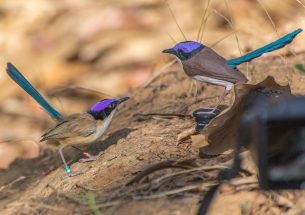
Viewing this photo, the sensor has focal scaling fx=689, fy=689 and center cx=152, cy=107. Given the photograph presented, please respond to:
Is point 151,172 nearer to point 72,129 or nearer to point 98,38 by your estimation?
point 72,129

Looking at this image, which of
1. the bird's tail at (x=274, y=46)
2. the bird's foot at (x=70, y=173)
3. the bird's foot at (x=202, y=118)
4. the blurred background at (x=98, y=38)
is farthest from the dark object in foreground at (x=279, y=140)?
the blurred background at (x=98, y=38)

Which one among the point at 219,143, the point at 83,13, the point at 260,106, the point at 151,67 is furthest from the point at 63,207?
the point at 83,13

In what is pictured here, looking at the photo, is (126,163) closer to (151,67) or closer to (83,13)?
(151,67)

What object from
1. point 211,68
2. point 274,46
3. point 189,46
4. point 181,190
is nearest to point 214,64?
point 211,68

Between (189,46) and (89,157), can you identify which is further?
(189,46)

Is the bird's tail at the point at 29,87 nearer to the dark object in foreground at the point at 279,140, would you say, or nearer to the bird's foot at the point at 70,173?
the bird's foot at the point at 70,173
